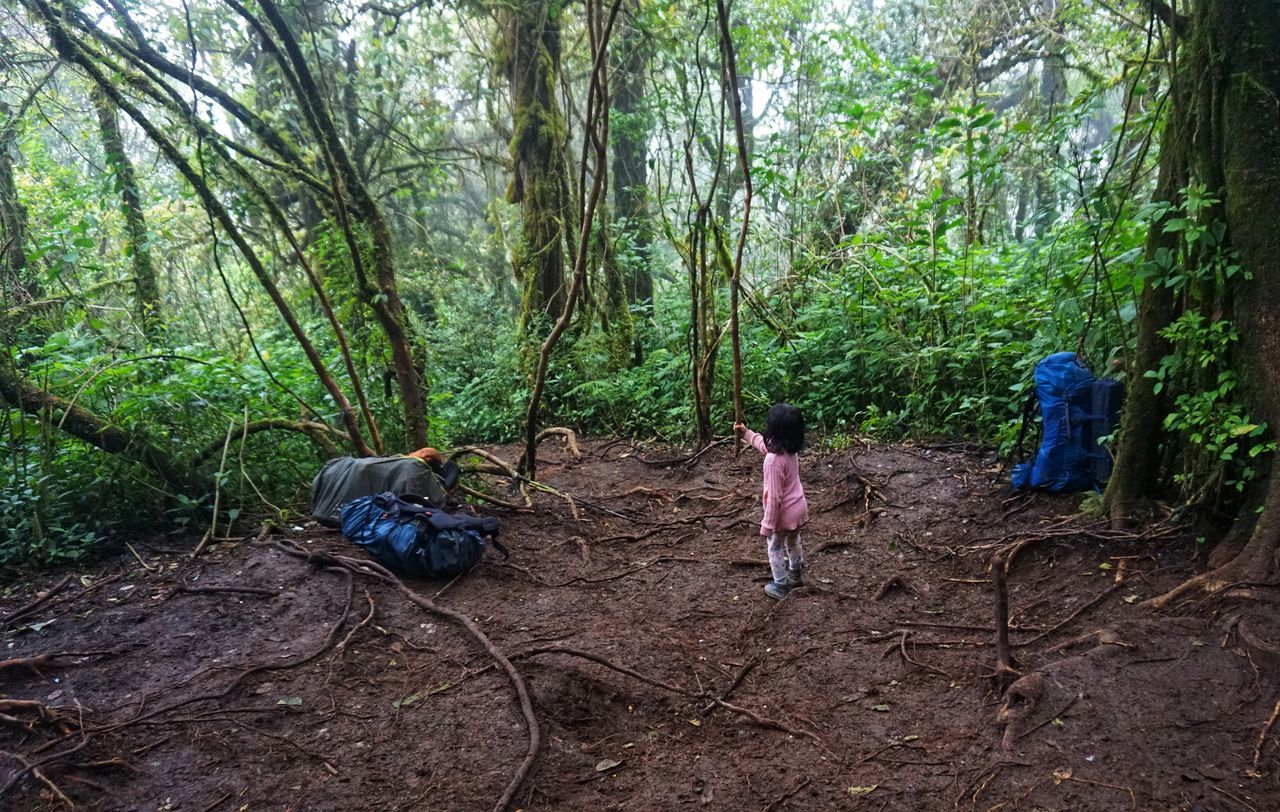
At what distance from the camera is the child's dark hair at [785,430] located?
4289 mm

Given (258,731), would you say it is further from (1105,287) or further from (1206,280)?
(1105,287)

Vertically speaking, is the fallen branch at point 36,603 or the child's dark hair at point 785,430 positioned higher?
the child's dark hair at point 785,430

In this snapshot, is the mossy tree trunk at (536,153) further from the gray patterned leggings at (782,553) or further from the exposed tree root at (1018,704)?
the exposed tree root at (1018,704)

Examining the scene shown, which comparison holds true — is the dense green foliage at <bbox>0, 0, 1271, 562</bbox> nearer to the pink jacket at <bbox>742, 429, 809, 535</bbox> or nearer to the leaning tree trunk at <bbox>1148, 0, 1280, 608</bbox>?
the leaning tree trunk at <bbox>1148, 0, 1280, 608</bbox>

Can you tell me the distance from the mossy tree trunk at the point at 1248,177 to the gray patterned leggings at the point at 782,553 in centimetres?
194

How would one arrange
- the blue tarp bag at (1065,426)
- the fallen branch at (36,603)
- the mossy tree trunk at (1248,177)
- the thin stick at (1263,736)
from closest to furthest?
1. the thin stick at (1263,736)
2. the mossy tree trunk at (1248,177)
3. the fallen branch at (36,603)
4. the blue tarp bag at (1065,426)

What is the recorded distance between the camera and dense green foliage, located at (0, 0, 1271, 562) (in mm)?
5195

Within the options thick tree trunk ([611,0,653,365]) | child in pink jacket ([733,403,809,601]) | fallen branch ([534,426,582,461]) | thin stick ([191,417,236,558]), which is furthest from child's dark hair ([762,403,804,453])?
thick tree trunk ([611,0,653,365])

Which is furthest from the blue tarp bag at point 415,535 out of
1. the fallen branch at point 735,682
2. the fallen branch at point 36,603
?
the fallen branch at point 735,682

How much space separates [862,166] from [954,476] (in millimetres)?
6445

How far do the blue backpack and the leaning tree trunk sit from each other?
128cm

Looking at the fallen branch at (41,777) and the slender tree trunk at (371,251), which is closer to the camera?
the fallen branch at (41,777)

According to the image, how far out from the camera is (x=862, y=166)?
34.5 ft

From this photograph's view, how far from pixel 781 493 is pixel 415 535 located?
251cm
